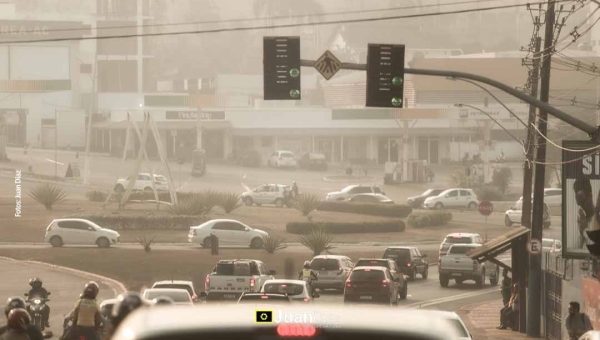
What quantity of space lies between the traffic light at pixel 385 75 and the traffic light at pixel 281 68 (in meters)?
1.44

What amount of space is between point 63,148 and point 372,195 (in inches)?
2367

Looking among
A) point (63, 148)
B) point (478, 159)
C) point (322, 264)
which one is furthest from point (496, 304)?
point (63, 148)

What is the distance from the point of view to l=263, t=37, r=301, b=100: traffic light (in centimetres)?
2448

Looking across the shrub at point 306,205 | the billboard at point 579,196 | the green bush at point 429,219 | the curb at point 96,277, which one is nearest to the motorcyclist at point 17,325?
the billboard at point 579,196

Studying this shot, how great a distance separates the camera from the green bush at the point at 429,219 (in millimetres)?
87500

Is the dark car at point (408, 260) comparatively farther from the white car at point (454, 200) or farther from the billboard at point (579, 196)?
the white car at point (454, 200)

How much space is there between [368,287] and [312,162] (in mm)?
101478

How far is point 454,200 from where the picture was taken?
10062 centimetres

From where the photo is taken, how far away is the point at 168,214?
8631cm

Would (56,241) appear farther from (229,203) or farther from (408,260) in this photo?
(229,203)

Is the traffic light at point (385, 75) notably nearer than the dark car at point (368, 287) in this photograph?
Yes

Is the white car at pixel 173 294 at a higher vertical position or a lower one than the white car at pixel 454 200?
higher

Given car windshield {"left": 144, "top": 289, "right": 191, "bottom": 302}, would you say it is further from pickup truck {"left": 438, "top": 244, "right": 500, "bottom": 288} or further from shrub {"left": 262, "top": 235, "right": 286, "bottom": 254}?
shrub {"left": 262, "top": 235, "right": 286, "bottom": 254}

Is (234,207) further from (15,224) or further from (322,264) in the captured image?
(322,264)
